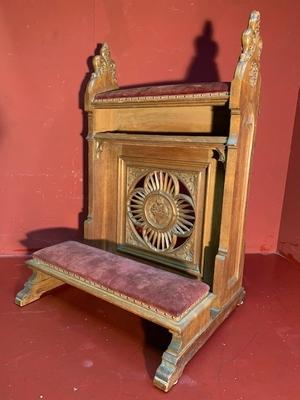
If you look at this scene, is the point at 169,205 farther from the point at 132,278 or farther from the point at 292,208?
the point at 292,208

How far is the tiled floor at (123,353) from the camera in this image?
1.44 metres

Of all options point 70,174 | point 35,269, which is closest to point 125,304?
point 35,269

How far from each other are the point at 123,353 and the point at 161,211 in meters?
0.87

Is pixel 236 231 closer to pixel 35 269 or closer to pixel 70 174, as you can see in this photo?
pixel 35 269

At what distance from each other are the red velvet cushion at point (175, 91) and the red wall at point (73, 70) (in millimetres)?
559

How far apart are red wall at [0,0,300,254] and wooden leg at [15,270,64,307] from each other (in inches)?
31.8

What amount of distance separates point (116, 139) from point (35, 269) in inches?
38.2

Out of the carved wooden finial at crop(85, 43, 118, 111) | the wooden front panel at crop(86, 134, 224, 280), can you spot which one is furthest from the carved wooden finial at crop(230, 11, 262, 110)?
the carved wooden finial at crop(85, 43, 118, 111)

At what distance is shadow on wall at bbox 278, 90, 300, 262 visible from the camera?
9.29ft

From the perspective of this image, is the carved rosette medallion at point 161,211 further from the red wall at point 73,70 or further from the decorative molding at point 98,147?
the red wall at point 73,70

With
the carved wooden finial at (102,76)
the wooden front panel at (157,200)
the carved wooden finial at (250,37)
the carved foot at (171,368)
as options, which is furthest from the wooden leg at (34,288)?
the carved wooden finial at (250,37)

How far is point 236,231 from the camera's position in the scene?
1984mm

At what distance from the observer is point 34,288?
2.13m

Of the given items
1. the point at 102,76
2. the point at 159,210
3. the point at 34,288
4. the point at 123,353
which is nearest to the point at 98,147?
the point at 102,76
